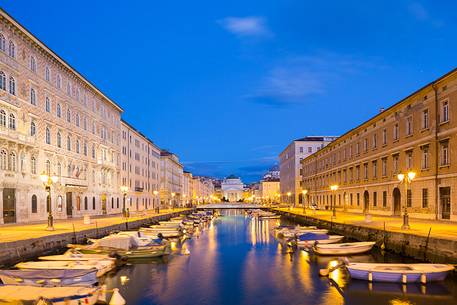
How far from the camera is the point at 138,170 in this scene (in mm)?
97125

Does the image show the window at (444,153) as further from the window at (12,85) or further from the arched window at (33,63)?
the arched window at (33,63)

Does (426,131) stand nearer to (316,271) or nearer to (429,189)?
(429,189)

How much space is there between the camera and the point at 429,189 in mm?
42312

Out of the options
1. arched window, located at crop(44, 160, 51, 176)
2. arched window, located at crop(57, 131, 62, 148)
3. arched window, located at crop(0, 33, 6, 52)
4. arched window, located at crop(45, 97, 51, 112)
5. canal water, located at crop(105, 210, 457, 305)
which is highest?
arched window, located at crop(0, 33, 6, 52)

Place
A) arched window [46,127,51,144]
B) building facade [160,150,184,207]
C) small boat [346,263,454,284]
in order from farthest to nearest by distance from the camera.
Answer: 1. building facade [160,150,184,207]
2. arched window [46,127,51,144]
3. small boat [346,263,454,284]

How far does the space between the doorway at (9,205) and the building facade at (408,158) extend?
35.5 meters

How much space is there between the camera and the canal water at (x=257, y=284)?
20.7 metres

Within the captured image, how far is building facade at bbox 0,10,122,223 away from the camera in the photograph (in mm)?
41375

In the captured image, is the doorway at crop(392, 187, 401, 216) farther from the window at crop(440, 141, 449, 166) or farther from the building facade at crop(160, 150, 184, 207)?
the building facade at crop(160, 150, 184, 207)

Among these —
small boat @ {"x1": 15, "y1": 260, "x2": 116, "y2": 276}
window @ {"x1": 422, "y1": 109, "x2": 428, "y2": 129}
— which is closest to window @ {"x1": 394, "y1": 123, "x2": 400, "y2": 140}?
window @ {"x1": 422, "y1": 109, "x2": 428, "y2": 129}

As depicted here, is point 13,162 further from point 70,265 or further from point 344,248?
point 344,248

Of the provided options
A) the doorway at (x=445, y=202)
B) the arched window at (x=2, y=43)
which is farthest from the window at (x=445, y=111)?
the arched window at (x=2, y=43)

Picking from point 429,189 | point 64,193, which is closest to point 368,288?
point 429,189

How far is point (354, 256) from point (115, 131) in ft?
193
